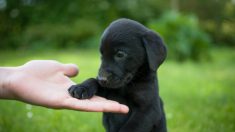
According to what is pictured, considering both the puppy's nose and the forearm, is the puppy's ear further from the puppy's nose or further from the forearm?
the forearm

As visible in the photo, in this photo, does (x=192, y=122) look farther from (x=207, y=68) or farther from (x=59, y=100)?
(x=207, y=68)

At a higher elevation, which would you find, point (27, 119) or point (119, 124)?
point (119, 124)

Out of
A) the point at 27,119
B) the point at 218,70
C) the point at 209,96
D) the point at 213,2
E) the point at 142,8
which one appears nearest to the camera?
the point at 27,119

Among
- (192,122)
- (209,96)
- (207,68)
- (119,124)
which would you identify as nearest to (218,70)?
(207,68)

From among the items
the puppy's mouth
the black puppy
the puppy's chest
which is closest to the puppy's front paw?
the black puppy

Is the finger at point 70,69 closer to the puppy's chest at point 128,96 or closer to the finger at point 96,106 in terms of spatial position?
the puppy's chest at point 128,96

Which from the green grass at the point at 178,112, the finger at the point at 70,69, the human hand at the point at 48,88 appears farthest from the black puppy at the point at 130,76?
the green grass at the point at 178,112
